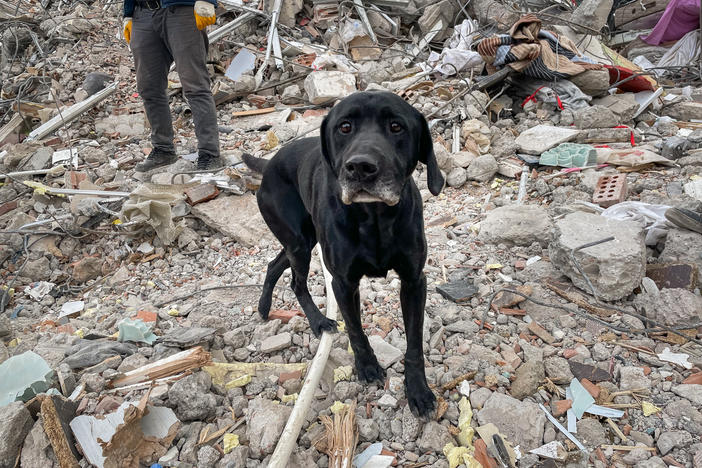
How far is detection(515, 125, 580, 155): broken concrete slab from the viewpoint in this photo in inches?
213

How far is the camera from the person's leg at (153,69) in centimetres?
525

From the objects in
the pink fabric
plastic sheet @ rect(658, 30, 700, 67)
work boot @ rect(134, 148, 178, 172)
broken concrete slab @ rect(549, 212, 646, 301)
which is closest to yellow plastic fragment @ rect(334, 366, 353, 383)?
broken concrete slab @ rect(549, 212, 646, 301)

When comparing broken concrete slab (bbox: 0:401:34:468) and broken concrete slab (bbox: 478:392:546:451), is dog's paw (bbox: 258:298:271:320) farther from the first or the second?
broken concrete slab (bbox: 478:392:546:451)

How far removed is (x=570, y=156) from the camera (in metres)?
5.09

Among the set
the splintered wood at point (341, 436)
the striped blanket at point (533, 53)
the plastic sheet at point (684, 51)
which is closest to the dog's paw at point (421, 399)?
the splintered wood at point (341, 436)

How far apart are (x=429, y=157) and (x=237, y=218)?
320cm

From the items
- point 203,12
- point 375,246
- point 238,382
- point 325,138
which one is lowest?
point 238,382

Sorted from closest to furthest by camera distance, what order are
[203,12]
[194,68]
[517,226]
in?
1. [517,226]
2. [203,12]
3. [194,68]

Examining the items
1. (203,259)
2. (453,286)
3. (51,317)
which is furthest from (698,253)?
(51,317)

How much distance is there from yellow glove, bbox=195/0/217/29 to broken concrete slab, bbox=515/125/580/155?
12.5 feet

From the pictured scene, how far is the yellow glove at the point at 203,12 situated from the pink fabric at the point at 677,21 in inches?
322

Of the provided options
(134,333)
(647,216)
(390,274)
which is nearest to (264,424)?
(134,333)

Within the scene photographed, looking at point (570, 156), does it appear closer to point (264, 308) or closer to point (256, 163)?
point (256, 163)

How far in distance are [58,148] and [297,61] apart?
417cm
